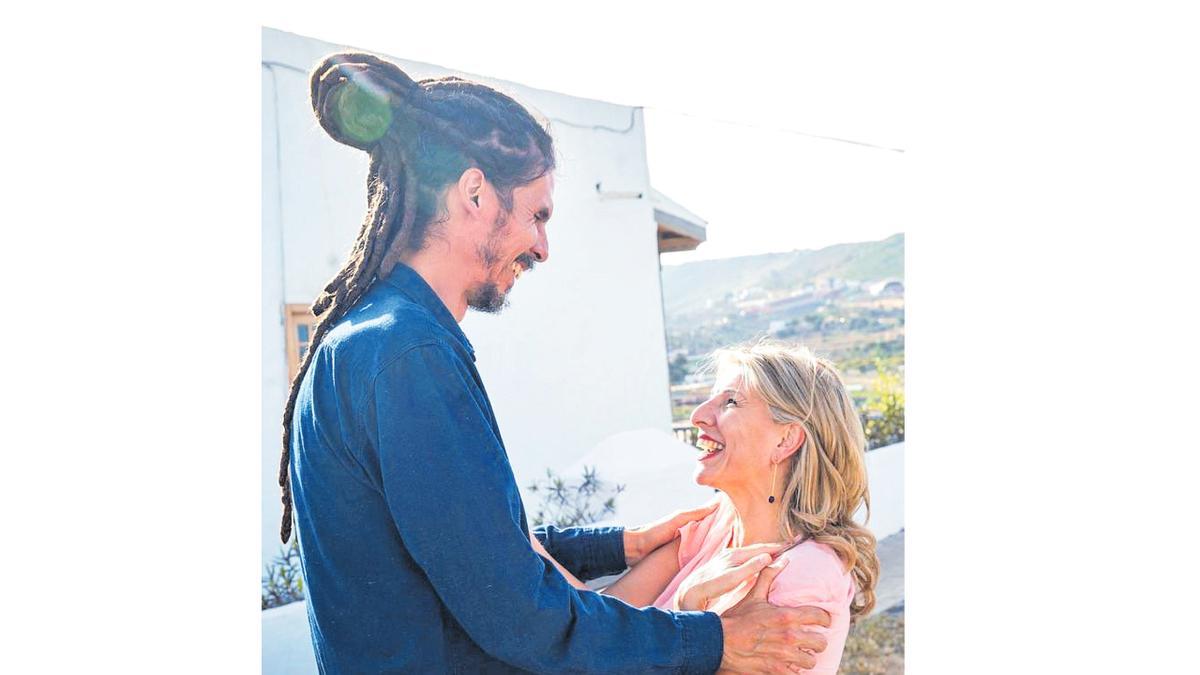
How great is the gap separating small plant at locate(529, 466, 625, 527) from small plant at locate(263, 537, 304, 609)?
759mm

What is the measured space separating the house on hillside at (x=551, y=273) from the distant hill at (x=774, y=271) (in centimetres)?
16

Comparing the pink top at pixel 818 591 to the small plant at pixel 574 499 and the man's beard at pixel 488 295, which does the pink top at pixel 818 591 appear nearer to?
the man's beard at pixel 488 295

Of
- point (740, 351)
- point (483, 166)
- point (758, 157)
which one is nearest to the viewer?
point (483, 166)

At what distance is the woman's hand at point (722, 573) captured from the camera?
2123mm

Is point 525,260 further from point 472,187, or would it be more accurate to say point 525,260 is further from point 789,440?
point 789,440

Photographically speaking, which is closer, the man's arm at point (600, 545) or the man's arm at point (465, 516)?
the man's arm at point (465, 516)

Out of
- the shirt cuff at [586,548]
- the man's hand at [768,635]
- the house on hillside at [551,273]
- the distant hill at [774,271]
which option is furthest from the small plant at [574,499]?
the man's hand at [768,635]

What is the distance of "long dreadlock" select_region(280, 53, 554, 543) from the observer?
1853mm

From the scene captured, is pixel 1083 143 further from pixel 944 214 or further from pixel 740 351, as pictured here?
pixel 740 351

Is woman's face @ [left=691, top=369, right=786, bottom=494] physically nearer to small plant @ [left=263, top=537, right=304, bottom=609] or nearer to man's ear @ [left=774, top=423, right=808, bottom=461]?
man's ear @ [left=774, top=423, right=808, bottom=461]
